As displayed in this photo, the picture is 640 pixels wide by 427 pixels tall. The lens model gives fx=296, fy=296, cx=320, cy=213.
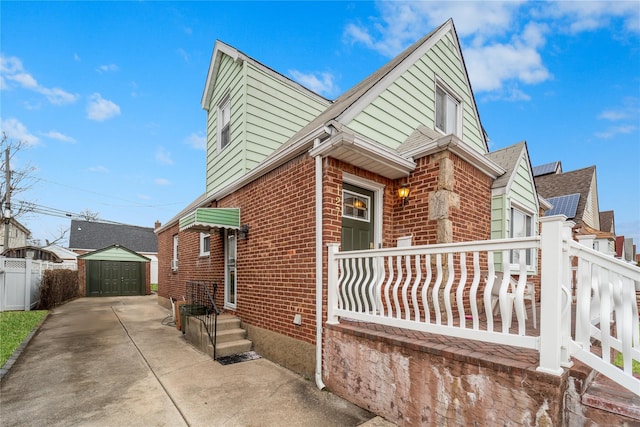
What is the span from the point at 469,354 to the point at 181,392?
3.64m

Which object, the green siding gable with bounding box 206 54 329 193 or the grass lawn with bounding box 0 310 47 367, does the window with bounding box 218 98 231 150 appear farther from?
the grass lawn with bounding box 0 310 47 367

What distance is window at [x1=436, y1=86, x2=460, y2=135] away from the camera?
7.29m

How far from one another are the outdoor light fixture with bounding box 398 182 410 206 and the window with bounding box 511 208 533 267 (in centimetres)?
292

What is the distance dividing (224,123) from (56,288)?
35.5 feet

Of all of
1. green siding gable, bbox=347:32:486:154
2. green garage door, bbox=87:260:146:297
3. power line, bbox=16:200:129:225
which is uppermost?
green siding gable, bbox=347:32:486:154

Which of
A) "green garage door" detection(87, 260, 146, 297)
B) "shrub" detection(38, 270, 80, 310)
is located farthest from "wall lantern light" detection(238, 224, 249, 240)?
"green garage door" detection(87, 260, 146, 297)

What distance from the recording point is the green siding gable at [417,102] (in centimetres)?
562

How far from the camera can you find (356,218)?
16.5 feet

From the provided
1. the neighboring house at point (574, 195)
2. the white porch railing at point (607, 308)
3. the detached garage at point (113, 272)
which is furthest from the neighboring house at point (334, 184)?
the detached garage at point (113, 272)

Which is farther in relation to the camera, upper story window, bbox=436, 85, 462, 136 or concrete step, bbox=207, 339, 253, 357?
upper story window, bbox=436, 85, 462, 136

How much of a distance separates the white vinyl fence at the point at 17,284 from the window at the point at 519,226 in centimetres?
1514

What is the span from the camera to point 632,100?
33.7ft

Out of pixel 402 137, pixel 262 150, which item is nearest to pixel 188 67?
pixel 262 150

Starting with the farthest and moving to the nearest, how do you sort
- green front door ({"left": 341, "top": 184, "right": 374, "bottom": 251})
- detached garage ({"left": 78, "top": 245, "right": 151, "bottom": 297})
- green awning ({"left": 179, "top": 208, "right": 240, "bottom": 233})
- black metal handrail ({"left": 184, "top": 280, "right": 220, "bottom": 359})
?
detached garage ({"left": 78, "top": 245, "right": 151, "bottom": 297}) → green awning ({"left": 179, "top": 208, "right": 240, "bottom": 233}) → black metal handrail ({"left": 184, "top": 280, "right": 220, "bottom": 359}) → green front door ({"left": 341, "top": 184, "right": 374, "bottom": 251})
